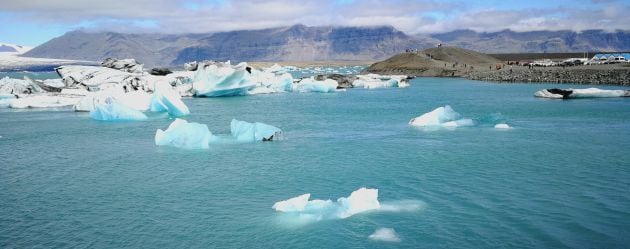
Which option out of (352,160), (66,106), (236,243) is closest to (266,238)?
(236,243)

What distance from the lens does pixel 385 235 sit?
301 inches

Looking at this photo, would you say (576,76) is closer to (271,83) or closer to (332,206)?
(271,83)

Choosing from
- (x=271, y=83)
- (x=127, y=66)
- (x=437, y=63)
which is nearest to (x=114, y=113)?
(x=271, y=83)

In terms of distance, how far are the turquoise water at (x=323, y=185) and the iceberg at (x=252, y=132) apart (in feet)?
1.91

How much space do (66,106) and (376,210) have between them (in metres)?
24.4

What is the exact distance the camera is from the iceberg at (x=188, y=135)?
1453 cm

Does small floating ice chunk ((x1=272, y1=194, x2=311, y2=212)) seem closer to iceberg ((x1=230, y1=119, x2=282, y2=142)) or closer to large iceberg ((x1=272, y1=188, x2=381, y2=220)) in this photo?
large iceberg ((x1=272, y1=188, x2=381, y2=220))

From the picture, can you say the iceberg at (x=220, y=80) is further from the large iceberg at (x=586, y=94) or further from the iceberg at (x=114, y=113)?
the large iceberg at (x=586, y=94)

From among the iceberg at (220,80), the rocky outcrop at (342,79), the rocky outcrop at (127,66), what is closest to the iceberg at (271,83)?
the iceberg at (220,80)

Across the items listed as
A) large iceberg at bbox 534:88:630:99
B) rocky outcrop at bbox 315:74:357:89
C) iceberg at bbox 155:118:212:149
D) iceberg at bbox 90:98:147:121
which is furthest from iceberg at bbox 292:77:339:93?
iceberg at bbox 155:118:212:149

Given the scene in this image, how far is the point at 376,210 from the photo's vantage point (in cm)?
876

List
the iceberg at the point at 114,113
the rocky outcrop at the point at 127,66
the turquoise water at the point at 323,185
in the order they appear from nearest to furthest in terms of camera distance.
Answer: the turquoise water at the point at 323,185
the iceberg at the point at 114,113
the rocky outcrop at the point at 127,66

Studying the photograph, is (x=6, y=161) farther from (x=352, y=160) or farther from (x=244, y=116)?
(x=244, y=116)

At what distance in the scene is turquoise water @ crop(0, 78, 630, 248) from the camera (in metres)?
7.74
